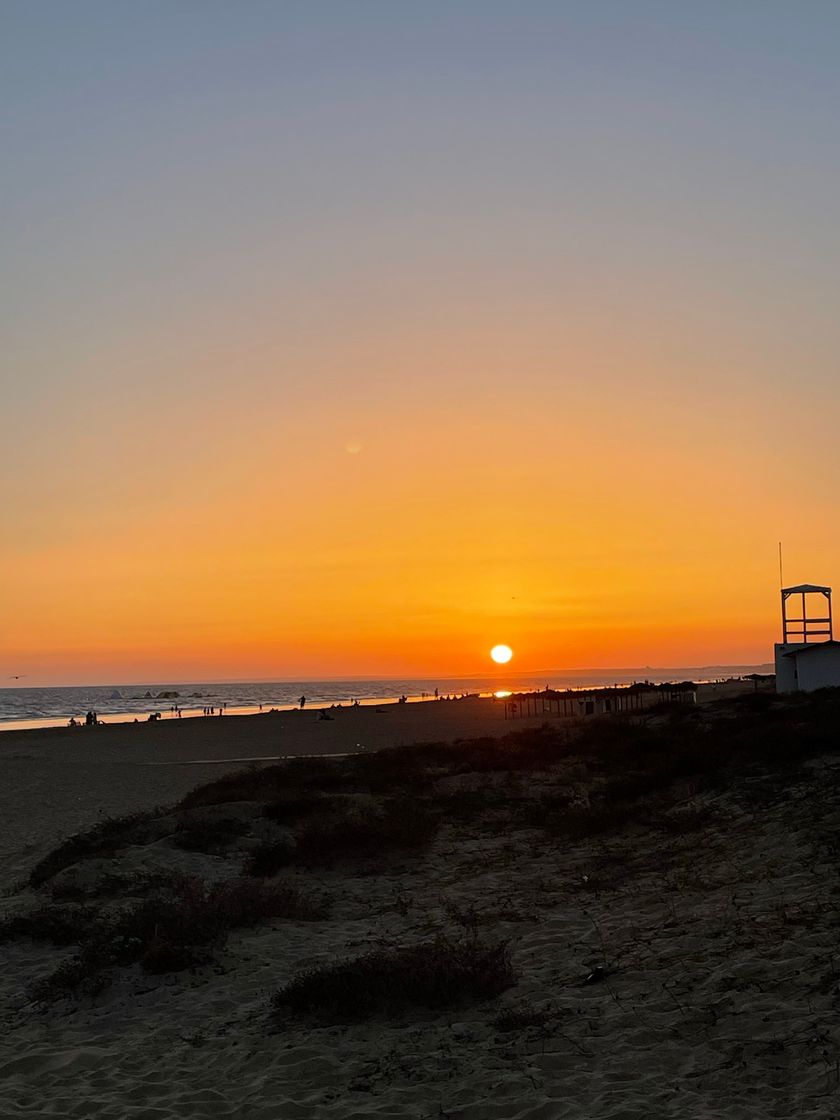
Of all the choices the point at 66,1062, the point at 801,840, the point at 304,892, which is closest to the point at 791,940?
the point at 801,840

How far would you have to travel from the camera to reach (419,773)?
2373cm

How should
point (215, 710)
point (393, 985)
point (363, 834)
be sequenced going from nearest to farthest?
point (393, 985)
point (363, 834)
point (215, 710)

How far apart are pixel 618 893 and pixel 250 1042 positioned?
225 inches

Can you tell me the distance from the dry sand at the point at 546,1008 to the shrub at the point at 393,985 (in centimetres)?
20

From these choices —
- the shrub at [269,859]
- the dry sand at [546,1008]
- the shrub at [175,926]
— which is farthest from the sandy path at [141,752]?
the dry sand at [546,1008]

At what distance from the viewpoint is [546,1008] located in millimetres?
8531

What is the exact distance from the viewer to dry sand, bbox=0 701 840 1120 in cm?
690

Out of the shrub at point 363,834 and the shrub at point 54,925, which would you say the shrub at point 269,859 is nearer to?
the shrub at point 363,834

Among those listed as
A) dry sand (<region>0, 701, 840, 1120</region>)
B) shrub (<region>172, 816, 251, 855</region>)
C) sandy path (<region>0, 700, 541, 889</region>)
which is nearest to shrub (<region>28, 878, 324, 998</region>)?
dry sand (<region>0, 701, 840, 1120</region>)

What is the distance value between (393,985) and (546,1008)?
1495 mm

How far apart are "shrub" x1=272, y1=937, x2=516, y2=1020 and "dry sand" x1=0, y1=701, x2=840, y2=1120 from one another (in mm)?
201

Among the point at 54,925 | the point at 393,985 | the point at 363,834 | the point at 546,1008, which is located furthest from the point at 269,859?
the point at 546,1008

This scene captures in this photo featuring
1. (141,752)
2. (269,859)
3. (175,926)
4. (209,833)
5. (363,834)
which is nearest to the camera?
(175,926)

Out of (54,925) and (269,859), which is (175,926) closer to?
(54,925)
